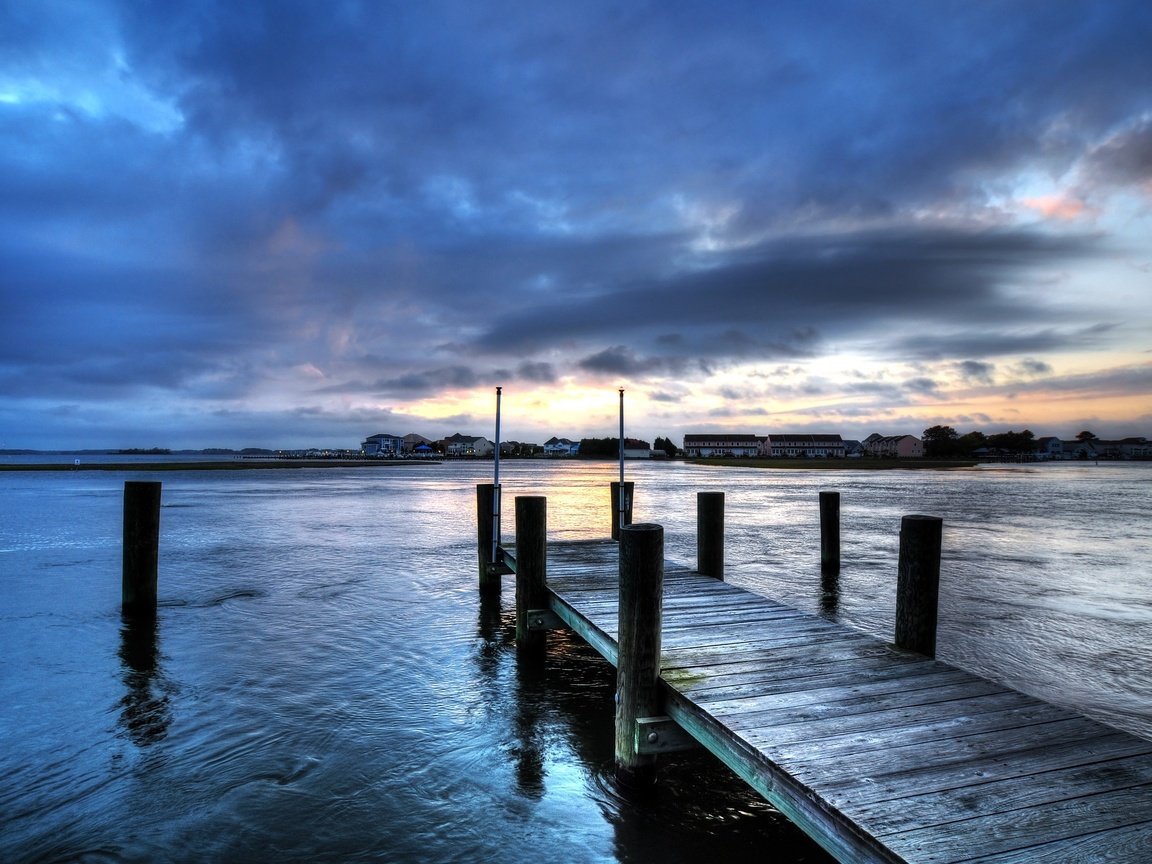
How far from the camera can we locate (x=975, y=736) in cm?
402

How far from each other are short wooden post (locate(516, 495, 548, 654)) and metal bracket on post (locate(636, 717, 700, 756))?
3721 mm

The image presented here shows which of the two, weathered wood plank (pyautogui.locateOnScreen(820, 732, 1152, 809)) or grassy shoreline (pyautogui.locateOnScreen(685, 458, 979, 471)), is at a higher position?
weathered wood plank (pyautogui.locateOnScreen(820, 732, 1152, 809))

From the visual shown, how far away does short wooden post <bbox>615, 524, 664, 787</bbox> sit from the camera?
5.06 m

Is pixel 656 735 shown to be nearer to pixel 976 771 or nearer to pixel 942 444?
pixel 976 771

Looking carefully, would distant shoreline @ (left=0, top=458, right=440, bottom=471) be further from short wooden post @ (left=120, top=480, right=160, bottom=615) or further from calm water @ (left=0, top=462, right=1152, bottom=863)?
short wooden post @ (left=120, top=480, right=160, bottom=615)

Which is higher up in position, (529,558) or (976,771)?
(529,558)

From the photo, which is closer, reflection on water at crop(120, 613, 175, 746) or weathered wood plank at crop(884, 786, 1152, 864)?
weathered wood plank at crop(884, 786, 1152, 864)

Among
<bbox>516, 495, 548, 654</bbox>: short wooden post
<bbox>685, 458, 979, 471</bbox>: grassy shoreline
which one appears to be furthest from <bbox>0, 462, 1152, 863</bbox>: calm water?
<bbox>685, 458, 979, 471</bbox>: grassy shoreline

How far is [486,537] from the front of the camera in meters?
12.0

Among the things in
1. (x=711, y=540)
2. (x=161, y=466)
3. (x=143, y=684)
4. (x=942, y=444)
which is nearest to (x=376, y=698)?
(x=143, y=684)

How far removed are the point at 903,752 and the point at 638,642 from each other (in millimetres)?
1913

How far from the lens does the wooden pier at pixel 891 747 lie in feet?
10.1

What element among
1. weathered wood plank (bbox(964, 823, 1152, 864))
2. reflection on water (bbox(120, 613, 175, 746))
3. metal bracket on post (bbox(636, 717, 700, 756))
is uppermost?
weathered wood plank (bbox(964, 823, 1152, 864))

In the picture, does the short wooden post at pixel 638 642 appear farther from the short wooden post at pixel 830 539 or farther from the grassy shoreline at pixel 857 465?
the grassy shoreline at pixel 857 465
